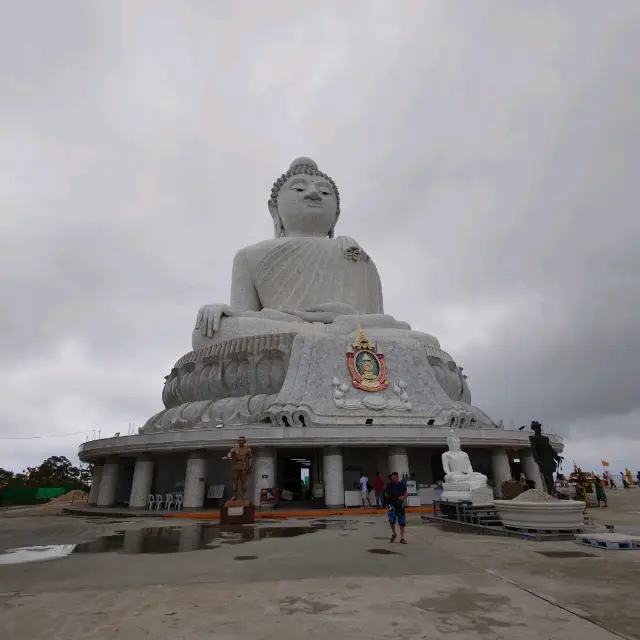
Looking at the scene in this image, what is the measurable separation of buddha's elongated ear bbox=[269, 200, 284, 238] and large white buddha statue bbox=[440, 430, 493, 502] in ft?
53.9

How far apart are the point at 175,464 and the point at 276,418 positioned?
4.64 metres


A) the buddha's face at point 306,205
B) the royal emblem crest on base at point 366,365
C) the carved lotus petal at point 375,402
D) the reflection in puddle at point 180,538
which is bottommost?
the reflection in puddle at point 180,538

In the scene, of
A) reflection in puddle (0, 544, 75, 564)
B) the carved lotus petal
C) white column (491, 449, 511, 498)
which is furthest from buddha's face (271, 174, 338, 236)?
reflection in puddle (0, 544, 75, 564)

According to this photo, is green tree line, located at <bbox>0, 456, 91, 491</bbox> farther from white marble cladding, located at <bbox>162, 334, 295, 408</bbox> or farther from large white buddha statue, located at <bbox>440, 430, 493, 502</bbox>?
large white buddha statue, located at <bbox>440, 430, 493, 502</bbox>

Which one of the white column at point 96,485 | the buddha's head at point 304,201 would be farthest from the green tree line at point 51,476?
the buddha's head at point 304,201

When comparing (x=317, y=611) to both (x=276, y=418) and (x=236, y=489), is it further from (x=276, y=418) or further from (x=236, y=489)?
(x=276, y=418)

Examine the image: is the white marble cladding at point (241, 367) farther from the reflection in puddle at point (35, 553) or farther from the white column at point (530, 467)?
the reflection in puddle at point (35, 553)

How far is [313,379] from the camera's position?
16.0 m

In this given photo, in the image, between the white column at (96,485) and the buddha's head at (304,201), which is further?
the buddha's head at (304,201)

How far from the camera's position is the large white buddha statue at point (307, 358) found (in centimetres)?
1566

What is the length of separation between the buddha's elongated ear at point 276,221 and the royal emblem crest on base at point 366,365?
10.6 metres

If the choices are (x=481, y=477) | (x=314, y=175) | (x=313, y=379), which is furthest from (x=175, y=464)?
(x=314, y=175)

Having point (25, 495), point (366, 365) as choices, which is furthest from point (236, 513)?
point (25, 495)

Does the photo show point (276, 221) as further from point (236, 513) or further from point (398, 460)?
point (236, 513)
